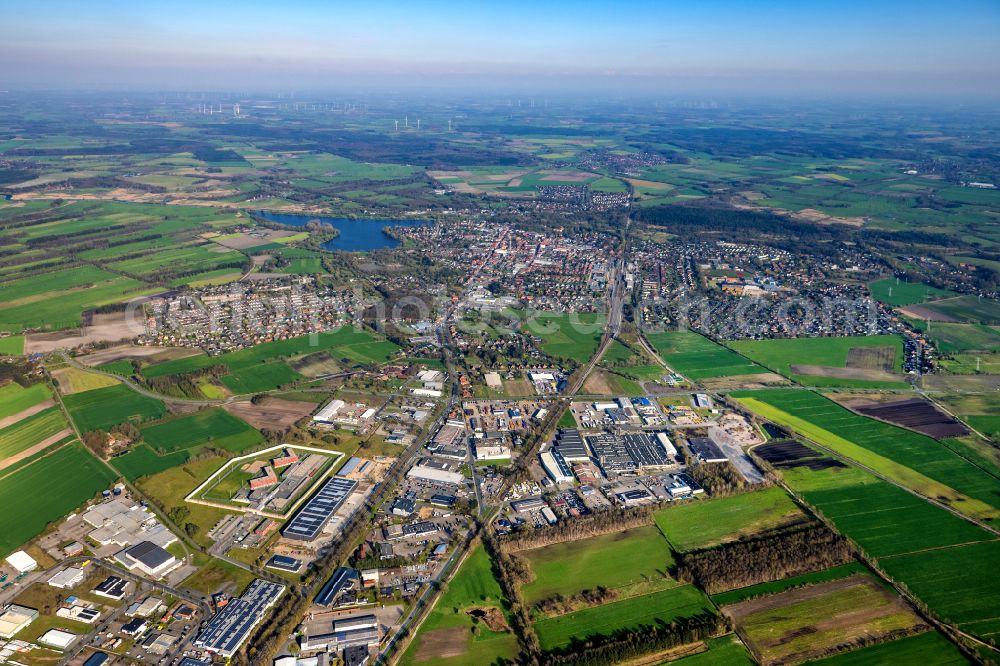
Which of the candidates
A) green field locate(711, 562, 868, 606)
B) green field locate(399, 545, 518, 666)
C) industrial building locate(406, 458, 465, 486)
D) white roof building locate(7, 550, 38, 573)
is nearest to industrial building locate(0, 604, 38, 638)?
white roof building locate(7, 550, 38, 573)

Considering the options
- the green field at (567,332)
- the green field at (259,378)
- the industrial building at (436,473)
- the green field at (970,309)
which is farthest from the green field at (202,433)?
the green field at (970,309)

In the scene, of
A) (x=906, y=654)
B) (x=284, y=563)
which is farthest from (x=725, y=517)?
(x=284, y=563)

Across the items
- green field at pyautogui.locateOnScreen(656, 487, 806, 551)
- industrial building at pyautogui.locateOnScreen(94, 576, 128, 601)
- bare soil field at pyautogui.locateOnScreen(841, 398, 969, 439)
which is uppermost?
bare soil field at pyautogui.locateOnScreen(841, 398, 969, 439)

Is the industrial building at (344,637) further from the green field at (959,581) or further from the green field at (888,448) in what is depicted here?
the green field at (888,448)

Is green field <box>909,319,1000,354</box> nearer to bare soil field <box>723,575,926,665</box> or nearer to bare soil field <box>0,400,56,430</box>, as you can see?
bare soil field <box>723,575,926,665</box>

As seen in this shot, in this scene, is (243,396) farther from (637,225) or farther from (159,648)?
(637,225)

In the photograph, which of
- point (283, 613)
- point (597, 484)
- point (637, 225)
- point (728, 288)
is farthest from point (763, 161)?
point (283, 613)
